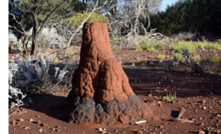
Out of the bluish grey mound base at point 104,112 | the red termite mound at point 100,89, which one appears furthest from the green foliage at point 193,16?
the bluish grey mound base at point 104,112

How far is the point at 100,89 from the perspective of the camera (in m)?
3.74

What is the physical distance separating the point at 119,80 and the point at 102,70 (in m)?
0.32

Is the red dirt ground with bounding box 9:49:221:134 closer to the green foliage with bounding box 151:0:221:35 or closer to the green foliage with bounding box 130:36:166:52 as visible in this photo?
the green foliage with bounding box 130:36:166:52

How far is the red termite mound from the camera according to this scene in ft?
12.0

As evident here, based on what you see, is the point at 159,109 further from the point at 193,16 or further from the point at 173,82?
the point at 193,16

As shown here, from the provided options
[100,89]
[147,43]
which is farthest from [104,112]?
[147,43]

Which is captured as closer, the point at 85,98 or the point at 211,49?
the point at 85,98

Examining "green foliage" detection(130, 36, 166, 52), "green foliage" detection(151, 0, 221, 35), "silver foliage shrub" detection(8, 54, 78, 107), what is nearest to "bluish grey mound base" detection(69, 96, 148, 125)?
"silver foliage shrub" detection(8, 54, 78, 107)

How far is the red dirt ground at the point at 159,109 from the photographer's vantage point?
346cm

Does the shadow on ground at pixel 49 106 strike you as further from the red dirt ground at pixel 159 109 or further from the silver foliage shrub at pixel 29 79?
the silver foliage shrub at pixel 29 79

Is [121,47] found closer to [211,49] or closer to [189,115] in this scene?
[211,49]

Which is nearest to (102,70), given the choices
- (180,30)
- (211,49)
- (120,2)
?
(211,49)

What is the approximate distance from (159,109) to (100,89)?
1153 millimetres

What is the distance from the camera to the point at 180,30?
20219mm
